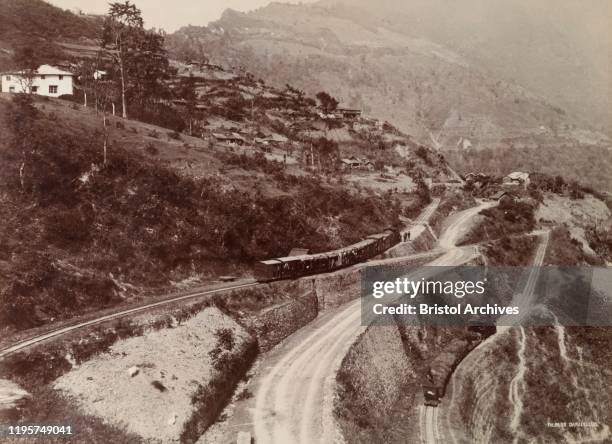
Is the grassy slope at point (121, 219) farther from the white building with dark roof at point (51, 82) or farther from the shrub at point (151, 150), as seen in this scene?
the white building with dark roof at point (51, 82)

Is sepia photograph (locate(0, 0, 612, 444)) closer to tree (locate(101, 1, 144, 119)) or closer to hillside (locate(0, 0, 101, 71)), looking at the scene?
tree (locate(101, 1, 144, 119))

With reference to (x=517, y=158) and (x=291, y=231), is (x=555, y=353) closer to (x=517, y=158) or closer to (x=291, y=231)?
(x=291, y=231)

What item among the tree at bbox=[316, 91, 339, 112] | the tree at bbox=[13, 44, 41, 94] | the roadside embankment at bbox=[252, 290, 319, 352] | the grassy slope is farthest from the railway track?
the tree at bbox=[316, 91, 339, 112]

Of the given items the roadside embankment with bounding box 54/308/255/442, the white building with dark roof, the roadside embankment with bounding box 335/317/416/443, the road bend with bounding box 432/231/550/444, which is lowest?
the road bend with bounding box 432/231/550/444

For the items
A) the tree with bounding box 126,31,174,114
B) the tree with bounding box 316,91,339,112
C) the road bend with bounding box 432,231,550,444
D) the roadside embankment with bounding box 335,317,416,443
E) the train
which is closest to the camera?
the roadside embankment with bounding box 335,317,416,443

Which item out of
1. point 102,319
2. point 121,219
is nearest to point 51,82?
point 121,219

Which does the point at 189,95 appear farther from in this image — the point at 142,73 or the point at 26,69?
the point at 26,69

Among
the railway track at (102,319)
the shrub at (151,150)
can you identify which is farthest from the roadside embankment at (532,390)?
the shrub at (151,150)
